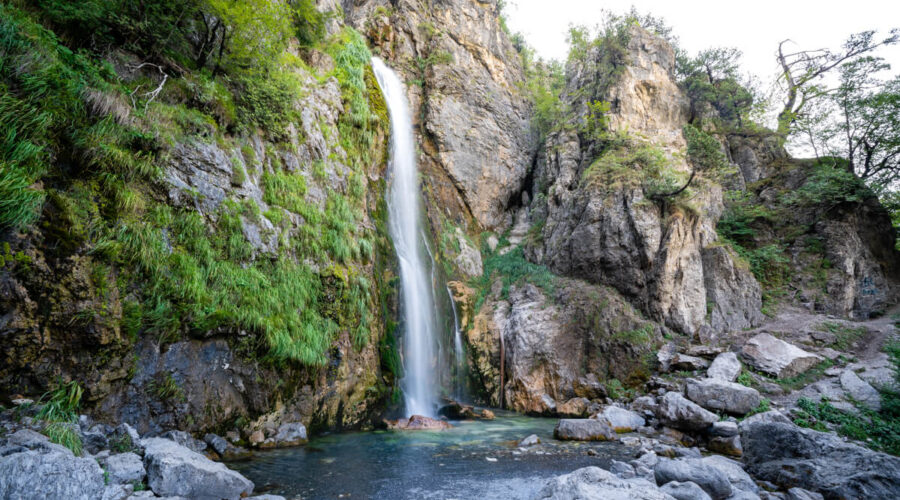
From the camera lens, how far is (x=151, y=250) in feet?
19.0

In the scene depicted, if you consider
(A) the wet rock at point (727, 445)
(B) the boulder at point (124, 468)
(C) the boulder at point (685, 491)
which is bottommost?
(A) the wet rock at point (727, 445)

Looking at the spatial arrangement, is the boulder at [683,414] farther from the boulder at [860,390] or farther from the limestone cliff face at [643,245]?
the limestone cliff face at [643,245]

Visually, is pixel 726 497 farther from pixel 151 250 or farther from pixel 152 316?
pixel 151 250

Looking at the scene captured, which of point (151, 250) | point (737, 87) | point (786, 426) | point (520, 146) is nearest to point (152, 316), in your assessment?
point (151, 250)

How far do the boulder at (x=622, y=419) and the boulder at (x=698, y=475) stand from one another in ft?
12.6

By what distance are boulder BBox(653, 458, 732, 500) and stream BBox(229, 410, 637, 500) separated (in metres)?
1.30

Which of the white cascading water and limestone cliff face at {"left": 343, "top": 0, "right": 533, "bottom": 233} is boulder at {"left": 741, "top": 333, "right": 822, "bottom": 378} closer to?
the white cascading water

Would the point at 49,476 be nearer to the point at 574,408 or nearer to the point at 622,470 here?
the point at 622,470

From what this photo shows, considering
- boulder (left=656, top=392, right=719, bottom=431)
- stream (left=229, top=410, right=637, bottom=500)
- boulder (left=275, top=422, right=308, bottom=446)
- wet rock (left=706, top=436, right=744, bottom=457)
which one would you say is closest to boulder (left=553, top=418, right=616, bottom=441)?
stream (left=229, top=410, right=637, bottom=500)

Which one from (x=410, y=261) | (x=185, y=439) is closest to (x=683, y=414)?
(x=410, y=261)

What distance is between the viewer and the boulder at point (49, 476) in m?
3.04

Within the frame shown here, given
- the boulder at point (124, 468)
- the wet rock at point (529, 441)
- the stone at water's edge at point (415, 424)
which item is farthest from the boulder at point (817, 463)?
the boulder at point (124, 468)

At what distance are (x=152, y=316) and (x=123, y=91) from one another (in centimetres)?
418

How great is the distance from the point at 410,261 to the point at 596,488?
9.39 meters
